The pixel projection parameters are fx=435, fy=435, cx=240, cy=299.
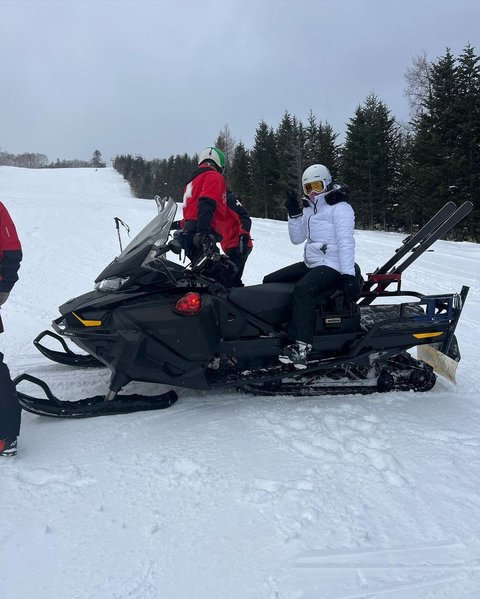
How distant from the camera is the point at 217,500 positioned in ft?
7.08

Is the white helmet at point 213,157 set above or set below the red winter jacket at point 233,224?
above

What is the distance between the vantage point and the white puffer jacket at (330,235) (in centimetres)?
312

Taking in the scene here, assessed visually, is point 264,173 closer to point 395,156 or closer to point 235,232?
point 395,156

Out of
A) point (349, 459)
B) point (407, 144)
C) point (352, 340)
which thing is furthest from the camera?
point (407, 144)

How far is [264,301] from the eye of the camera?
10.8ft

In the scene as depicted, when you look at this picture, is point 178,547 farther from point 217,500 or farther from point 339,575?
point 339,575

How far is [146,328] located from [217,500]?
131cm

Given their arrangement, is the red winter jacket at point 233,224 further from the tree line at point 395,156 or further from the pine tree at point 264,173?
the pine tree at point 264,173

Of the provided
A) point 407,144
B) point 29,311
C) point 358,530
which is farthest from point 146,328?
point 407,144

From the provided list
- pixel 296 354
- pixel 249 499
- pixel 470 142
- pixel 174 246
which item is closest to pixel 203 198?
pixel 174 246

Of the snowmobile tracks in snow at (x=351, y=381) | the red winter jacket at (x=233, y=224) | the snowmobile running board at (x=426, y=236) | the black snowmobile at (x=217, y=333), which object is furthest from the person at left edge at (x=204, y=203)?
the snowmobile running board at (x=426, y=236)

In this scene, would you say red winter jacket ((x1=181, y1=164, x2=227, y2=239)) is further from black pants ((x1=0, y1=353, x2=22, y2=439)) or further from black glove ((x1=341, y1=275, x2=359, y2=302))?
black pants ((x1=0, y1=353, x2=22, y2=439))

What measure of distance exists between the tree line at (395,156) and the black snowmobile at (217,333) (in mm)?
17046

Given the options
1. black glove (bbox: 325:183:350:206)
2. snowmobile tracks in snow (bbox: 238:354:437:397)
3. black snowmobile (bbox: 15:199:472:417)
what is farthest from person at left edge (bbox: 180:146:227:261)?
snowmobile tracks in snow (bbox: 238:354:437:397)
